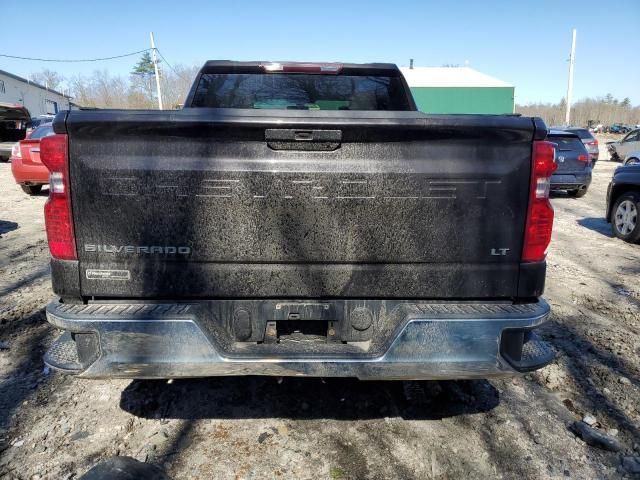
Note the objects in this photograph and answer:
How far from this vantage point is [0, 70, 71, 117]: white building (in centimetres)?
5300

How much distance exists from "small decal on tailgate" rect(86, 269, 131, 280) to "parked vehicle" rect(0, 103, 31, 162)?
18.1m

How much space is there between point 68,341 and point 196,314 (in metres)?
0.72

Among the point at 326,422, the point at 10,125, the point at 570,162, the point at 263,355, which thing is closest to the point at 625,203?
the point at 570,162

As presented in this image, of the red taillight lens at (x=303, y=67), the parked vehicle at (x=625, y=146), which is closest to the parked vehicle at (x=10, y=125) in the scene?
the red taillight lens at (x=303, y=67)

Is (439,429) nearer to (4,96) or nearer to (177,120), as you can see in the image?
(177,120)

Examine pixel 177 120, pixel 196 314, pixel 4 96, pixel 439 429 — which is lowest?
pixel 439 429

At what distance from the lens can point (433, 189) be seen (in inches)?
86.7

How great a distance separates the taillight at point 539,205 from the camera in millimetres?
2229

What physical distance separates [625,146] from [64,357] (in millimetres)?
25022

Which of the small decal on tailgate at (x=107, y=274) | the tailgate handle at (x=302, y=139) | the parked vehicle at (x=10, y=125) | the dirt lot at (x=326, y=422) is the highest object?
the parked vehicle at (x=10, y=125)

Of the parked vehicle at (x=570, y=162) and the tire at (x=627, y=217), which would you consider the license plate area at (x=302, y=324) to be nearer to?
the tire at (x=627, y=217)

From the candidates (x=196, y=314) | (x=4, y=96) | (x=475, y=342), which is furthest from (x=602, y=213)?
(x=4, y=96)

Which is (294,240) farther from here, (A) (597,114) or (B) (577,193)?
(A) (597,114)

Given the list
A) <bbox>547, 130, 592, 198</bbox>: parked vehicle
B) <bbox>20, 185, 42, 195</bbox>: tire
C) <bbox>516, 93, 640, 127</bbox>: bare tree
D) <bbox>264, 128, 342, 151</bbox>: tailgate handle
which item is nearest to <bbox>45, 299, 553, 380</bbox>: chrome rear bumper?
<bbox>264, 128, 342, 151</bbox>: tailgate handle
